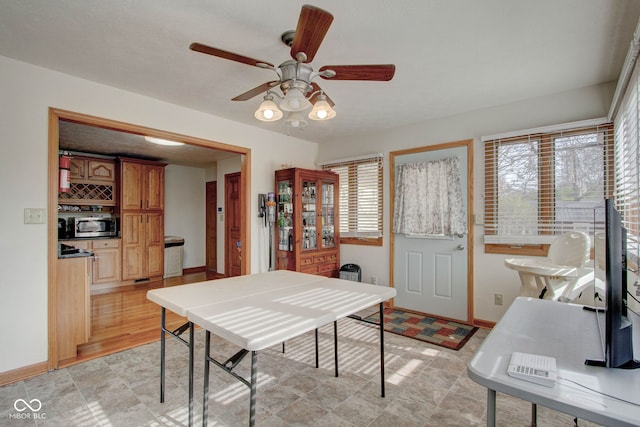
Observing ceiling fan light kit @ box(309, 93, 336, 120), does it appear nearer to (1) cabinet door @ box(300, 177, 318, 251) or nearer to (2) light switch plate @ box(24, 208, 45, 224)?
(1) cabinet door @ box(300, 177, 318, 251)

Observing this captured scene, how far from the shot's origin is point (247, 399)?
214 cm

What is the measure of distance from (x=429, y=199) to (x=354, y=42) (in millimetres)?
2261

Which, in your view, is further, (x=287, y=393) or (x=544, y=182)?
(x=544, y=182)

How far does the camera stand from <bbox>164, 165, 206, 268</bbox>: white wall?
657 centimetres

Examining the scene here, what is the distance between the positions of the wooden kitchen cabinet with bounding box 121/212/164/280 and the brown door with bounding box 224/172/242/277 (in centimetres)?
128

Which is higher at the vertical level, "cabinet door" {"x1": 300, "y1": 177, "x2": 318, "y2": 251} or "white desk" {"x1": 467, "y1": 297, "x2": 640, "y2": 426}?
"cabinet door" {"x1": 300, "y1": 177, "x2": 318, "y2": 251}

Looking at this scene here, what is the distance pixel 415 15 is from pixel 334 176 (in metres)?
2.87

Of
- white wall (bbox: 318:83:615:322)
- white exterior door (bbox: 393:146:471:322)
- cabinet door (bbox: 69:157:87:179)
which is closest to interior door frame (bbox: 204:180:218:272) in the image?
cabinet door (bbox: 69:157:87:179)

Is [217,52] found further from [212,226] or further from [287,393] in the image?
[212,226]

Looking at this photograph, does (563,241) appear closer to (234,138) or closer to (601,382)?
(601,382)

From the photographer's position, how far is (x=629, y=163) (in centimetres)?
213

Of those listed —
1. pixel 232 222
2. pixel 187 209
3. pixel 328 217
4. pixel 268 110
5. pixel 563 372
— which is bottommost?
pixel 563 372

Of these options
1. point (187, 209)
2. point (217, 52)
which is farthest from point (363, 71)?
point (187, 209)

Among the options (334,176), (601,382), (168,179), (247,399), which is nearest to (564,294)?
(601,382)
